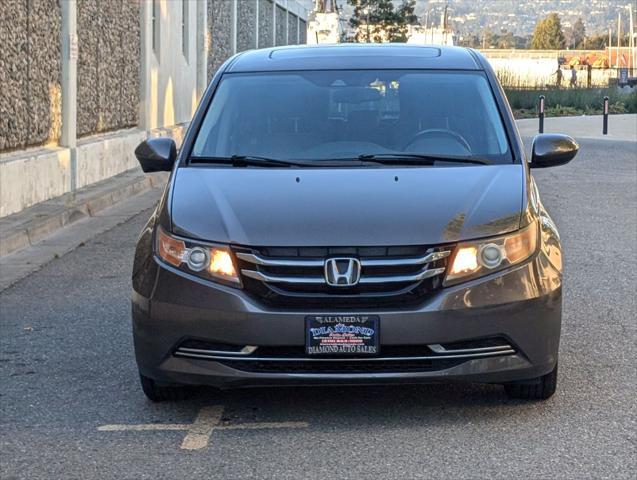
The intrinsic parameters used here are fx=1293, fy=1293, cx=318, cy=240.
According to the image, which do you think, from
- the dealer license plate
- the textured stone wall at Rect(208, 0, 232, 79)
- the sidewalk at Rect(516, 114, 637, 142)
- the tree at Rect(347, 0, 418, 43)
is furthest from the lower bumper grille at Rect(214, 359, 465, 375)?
the tree at Rect(347, 0, 418, 43)

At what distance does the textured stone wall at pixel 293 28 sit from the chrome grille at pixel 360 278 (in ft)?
160

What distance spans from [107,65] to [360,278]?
14.7 m

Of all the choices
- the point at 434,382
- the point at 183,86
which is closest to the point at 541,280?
the point at 434,382

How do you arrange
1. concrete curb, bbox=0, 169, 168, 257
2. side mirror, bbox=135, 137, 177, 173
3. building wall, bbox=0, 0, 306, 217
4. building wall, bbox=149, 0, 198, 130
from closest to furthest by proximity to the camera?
1. side mirror, bbox=135, 137, 177, 173
2. concrete curb, bbox=0, 169, 168, 257
3. building wall, bbox=0, 0, 306, 217
4. building wall, bbox=149, 0, 198, 130

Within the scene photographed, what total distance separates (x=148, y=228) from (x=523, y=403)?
1.96 m

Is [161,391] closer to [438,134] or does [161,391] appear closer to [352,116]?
[352,116]

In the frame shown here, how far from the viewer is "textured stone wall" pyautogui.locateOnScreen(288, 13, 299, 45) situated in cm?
5447

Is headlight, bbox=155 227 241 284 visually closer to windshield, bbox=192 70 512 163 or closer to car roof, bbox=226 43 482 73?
windshield, bbox=192 70 512 163

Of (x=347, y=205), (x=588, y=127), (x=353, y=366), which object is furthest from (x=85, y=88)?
(x=588, y=127)

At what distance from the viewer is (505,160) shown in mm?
6480

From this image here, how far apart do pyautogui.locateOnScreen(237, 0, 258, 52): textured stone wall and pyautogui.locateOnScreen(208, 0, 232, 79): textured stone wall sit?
2117 millimetres

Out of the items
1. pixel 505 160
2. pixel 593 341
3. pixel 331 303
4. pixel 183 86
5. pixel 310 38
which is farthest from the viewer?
pixel 310 38

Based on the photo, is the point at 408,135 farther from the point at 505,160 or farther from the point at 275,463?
the point at 275,463

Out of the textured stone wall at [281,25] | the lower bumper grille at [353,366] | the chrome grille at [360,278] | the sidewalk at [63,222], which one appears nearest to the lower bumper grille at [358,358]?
the lower bumper grille at [353,366]
